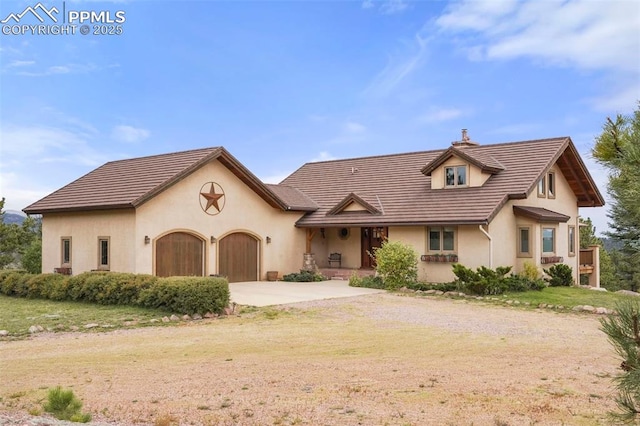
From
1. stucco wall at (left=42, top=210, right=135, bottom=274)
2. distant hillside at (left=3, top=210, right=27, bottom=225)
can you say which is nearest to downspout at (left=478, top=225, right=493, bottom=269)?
stucco wall at (left=42, top=210, right=135, bottom=274)

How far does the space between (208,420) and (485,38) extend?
1352 cm

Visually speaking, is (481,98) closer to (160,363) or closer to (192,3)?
(192,3)

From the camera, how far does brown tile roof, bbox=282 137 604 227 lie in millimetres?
23484

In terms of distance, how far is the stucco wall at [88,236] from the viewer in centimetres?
2175

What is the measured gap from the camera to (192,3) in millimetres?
15758

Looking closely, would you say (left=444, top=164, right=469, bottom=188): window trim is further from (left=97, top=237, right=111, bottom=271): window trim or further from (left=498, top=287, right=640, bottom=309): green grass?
(left=97, top=237, right=111, bottom=271): window trim

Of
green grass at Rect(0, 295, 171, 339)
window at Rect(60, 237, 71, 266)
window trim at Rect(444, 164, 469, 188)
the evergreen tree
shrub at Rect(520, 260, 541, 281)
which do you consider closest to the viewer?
the evergreen tree

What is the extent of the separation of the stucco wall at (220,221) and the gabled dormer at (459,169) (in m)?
6.98

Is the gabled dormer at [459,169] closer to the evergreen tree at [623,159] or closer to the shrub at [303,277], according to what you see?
the shrub at [303,277]

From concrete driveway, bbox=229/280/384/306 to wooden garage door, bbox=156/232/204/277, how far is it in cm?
181

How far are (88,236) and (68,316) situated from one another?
914cm

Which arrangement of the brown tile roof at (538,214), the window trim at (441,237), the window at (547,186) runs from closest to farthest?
the brown tile roof at (538,214) → the window trim at (441,237) → the window at (547,186)

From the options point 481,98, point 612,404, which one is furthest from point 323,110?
point 612,404

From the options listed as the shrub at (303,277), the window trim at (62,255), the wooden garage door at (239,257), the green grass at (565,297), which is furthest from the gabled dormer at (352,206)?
the window trim at (62,255)
